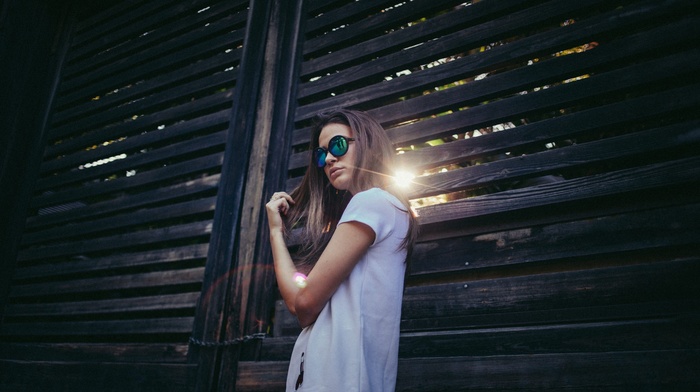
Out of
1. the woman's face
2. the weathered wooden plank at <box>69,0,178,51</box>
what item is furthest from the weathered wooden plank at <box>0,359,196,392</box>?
the weathered wooden plank at <box>69,0,178,51</box>

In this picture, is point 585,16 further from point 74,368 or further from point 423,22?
point 74,368

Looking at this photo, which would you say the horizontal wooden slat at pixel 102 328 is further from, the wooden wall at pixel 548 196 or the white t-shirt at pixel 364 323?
the white t-shirt at pixel 364 323

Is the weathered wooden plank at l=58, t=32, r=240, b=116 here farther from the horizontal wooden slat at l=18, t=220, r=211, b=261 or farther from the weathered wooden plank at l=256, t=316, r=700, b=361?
the weathered wooden plank at l=256, t=316, r=700, b=361

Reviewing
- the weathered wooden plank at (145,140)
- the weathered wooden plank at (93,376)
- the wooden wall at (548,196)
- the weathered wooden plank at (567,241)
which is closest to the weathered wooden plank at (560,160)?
the wooden wall at (548,196)

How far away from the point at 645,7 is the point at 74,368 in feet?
15.2

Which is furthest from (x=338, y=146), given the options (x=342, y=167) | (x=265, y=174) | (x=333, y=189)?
(x=265, y=174)

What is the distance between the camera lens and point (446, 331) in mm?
2547

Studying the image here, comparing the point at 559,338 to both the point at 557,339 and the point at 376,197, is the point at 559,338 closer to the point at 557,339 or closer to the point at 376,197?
the point at 557,339

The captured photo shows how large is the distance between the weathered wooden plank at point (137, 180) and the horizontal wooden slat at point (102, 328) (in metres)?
1.18

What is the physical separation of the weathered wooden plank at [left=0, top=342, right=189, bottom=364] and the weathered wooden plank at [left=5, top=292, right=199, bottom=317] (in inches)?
10.6

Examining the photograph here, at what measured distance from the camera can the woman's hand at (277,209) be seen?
7.43ft

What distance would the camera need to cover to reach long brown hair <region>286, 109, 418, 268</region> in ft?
7.30

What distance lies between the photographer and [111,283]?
4004mm

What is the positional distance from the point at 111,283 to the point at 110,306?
0.20 metres
